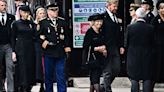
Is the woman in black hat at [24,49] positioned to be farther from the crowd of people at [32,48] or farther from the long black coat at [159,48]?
the long black coat at [159,48]

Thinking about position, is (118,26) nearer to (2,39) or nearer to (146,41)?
(146,41)

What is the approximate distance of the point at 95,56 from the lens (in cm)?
1076

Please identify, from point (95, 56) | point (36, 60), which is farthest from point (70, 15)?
point (95, 56)

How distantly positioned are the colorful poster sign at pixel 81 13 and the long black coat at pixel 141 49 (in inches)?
121

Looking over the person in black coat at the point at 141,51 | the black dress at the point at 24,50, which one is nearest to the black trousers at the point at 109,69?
the person in black coat at the point at 141,51

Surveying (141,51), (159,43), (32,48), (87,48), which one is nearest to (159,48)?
(159,43)

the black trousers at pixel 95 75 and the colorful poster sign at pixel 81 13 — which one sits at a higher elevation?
the colorful poster sign at pixel 81 13

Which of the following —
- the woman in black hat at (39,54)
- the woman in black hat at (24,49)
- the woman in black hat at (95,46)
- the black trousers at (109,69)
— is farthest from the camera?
the woman in black hat at (39,54)

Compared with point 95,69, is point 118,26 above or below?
above

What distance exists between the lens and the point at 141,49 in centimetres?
1016

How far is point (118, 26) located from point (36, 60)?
2.02 metres

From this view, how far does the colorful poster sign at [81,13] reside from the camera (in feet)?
43.4

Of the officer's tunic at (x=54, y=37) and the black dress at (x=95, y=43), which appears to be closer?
the black dress at (x=95, y=43)

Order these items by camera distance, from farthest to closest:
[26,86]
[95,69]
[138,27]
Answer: [26,86]
[95,69]
[138,27]
